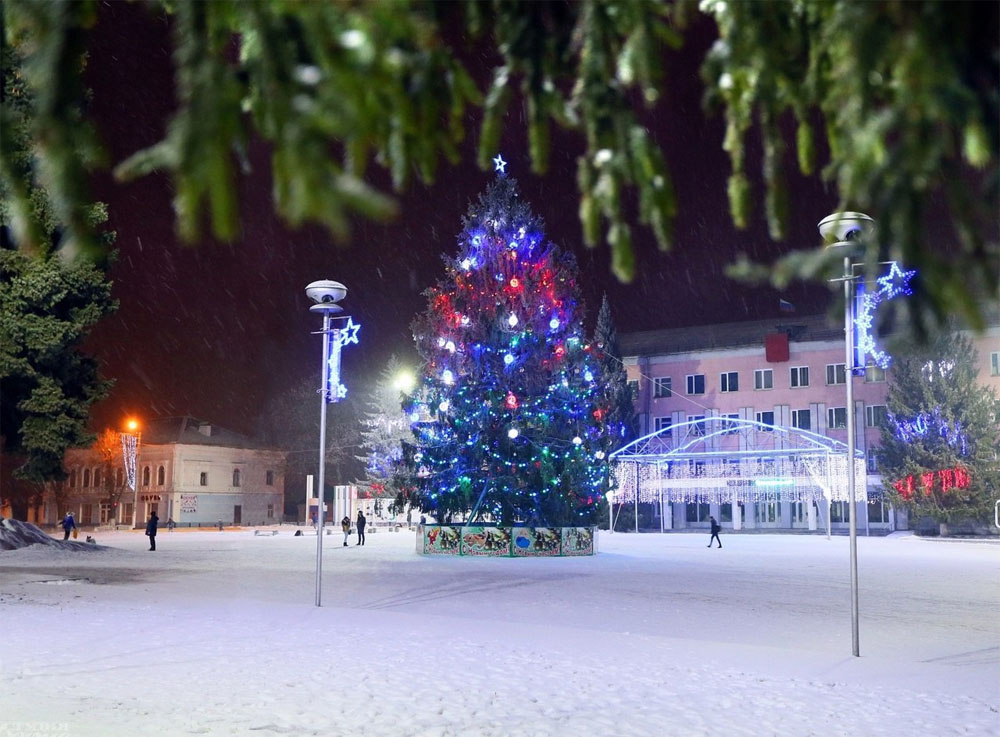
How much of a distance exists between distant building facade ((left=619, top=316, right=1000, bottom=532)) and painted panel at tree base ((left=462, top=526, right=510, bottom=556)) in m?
29.8

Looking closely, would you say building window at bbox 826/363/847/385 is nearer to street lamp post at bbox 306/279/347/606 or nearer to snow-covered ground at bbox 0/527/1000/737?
snow-covered ground at bbox 0/527/1000/737

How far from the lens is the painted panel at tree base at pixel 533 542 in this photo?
30016 mm

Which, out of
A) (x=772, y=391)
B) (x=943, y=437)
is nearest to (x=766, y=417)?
(x=772, y=391)

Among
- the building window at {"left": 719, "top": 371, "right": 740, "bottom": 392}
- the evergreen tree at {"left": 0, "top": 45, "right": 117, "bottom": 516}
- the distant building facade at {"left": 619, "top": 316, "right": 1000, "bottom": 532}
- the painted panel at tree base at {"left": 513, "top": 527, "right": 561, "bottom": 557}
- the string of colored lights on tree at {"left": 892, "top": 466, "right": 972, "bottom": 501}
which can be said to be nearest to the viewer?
the evergreen tree at {"left": 0, "top": 45, "right": 117, "bottom": 516}

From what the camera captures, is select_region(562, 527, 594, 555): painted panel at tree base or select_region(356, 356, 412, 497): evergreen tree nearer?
select_region(562, 527, 594, 555): painted panel at tree base

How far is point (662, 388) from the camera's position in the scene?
217 ft

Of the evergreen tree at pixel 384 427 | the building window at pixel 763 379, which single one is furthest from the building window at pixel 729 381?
the evergreen tree at pixel 384 427

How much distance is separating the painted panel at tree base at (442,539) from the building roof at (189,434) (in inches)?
2089

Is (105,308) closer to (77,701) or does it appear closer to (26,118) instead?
(77,701)

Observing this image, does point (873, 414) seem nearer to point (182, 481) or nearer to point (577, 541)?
point (577, 541)

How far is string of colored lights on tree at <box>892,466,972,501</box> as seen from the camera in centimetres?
4956

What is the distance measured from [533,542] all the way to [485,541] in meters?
1.50

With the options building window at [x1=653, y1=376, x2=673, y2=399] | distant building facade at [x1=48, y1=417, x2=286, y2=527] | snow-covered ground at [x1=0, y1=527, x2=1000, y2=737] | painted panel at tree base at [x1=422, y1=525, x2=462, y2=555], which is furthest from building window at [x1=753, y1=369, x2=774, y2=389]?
snow-covered ground at [x1=0, y1=527, x2=1000, y2=737]

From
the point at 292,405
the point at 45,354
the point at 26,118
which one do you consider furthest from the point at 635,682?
the point at 292,405
